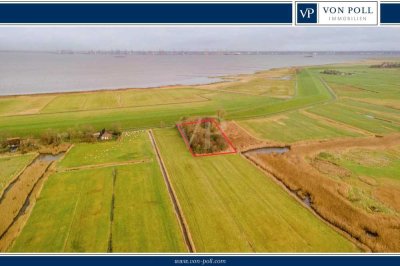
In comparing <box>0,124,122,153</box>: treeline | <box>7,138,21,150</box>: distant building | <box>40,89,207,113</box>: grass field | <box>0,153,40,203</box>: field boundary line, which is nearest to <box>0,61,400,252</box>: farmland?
<box>0,124,122,153</box>: treeline

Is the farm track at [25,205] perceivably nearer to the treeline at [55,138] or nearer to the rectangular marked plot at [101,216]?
the rectangular marked plot at [101,216]

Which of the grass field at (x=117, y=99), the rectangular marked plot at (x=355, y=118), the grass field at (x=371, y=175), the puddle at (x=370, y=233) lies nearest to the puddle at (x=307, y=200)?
the grass field at (x=371, y=175)

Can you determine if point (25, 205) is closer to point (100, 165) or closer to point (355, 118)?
point (100, 165)

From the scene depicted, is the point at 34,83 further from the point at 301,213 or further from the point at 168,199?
the point at 301,213

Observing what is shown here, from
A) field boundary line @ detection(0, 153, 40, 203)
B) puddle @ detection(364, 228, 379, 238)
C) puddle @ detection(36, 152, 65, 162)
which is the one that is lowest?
puddle @ detection(364, 228, 379, 238)

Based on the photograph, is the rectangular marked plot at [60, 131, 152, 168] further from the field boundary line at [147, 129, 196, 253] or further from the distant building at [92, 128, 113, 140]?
the field boundary line at [147, 129, 196, 253]

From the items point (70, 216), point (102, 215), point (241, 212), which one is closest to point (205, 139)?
point (241, 212)
